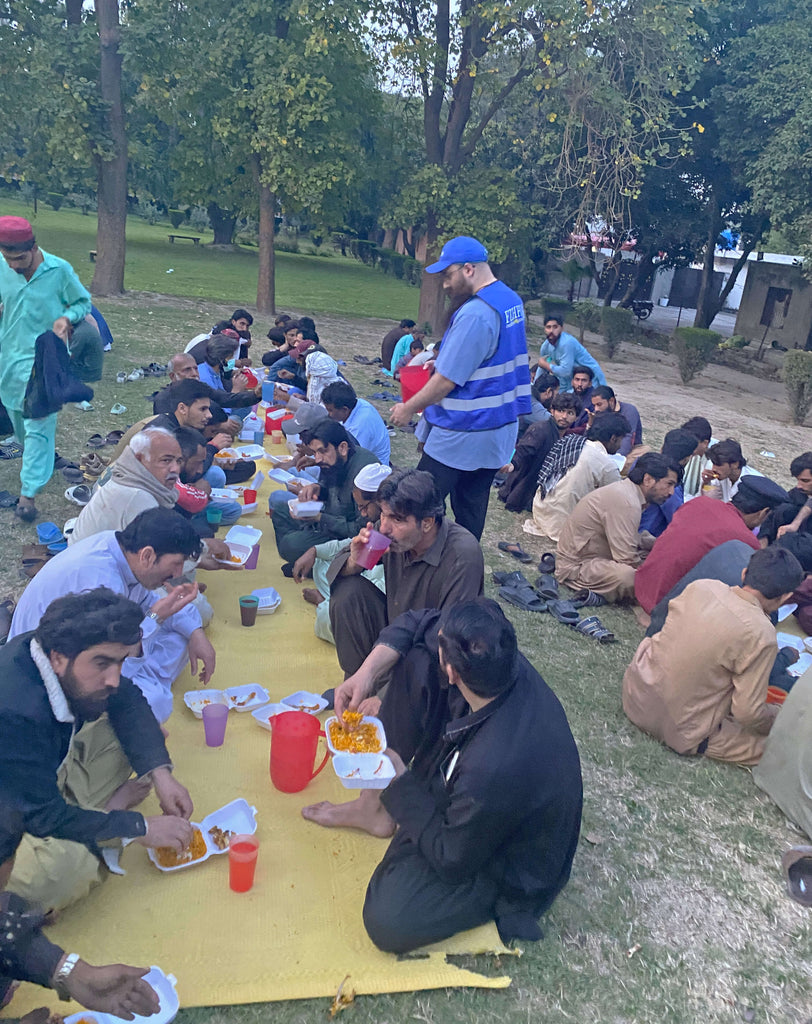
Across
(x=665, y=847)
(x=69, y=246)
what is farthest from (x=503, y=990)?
(x=69, y=246)

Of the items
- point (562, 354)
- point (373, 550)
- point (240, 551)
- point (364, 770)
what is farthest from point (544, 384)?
point (364, 770)

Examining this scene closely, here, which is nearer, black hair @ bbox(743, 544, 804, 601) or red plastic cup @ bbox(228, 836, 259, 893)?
red plastic cup @ bbox(228, 836, 259, 893)

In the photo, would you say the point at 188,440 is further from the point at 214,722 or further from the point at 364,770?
the point at 364,770

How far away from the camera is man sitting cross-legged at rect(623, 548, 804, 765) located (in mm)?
3838

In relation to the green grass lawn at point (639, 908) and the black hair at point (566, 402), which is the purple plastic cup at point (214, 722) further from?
the black hair at point (566, 402)

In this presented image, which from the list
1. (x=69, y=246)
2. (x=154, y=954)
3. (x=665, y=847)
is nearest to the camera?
(x=154, y=954)

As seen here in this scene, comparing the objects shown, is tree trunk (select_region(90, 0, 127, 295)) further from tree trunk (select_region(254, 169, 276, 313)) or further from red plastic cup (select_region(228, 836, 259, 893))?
red plastic cup (select_region(228, 836, 259, 893))

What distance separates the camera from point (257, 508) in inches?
271

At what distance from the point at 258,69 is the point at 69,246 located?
1299cm

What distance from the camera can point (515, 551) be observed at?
674cm

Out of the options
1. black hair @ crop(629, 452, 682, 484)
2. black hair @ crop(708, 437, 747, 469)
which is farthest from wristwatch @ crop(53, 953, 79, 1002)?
black hair @ crop(708, 437, 747, 469)

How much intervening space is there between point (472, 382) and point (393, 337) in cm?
702

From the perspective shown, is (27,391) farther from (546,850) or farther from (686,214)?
(686,214)

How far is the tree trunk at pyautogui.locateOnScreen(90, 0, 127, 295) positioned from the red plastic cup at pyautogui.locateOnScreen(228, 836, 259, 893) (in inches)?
611
